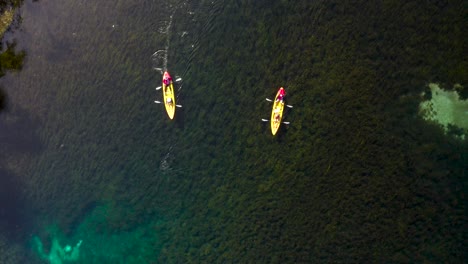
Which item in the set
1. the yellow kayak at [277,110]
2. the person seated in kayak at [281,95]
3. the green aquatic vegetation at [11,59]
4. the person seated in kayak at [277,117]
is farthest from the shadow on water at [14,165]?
the person seated in kayak at [281,95]

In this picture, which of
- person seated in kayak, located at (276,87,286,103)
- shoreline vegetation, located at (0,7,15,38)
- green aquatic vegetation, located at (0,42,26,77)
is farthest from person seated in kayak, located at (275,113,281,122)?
shoreline vegetation, located at (0,7,15,38)

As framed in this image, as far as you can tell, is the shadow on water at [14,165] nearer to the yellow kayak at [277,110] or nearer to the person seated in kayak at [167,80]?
the person seated in kayak at [167,80]

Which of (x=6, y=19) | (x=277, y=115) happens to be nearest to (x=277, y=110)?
(x=277, y=115)

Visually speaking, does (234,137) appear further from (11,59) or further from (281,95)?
(11,59)

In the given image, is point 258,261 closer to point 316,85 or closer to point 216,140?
point 216,140

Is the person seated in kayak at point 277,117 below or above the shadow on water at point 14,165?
above

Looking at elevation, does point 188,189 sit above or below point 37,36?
below

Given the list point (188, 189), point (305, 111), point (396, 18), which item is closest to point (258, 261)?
point (188, 189)
